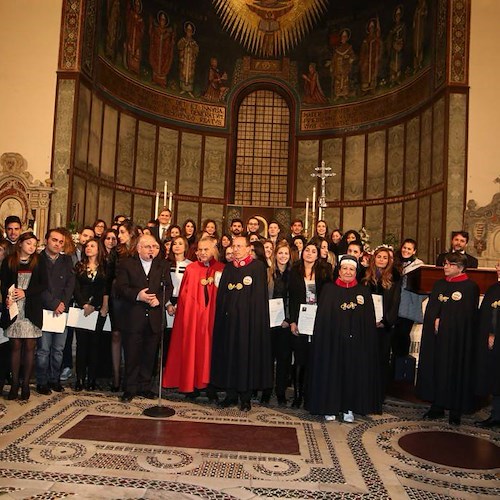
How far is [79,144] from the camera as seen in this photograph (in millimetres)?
14227

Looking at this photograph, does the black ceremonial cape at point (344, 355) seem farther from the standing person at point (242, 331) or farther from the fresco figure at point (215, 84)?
the fresco figure at point (215, 84)

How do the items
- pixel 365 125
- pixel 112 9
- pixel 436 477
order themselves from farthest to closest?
pixel 365 125, pixel 112 9, pixel 436 477

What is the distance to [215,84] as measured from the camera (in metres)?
18.8

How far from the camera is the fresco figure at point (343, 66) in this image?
1811 centimetres

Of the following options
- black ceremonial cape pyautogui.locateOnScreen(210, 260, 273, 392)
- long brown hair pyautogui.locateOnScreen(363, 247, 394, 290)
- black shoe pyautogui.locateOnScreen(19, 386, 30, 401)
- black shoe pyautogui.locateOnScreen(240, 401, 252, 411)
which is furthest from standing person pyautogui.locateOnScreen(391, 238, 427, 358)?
black shoe pyautogui.locateOnScreen(19, 386, 30, 401)

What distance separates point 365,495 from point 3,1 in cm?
1458

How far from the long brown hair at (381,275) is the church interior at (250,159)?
4.81 ft

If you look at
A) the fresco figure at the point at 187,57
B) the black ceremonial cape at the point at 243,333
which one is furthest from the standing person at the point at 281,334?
the fresco figure at the point at 187,57

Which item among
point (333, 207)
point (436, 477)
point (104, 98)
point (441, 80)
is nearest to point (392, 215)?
point (333, 207)

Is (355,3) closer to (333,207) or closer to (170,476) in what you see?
(333,207)

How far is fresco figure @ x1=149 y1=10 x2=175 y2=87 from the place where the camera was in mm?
17594

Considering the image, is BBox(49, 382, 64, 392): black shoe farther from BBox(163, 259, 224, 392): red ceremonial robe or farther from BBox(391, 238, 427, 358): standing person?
BBox(391, 238, 427, 358): standing person

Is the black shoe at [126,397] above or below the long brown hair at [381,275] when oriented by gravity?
below

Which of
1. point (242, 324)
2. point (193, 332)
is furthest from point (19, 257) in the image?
point (242, 324)
